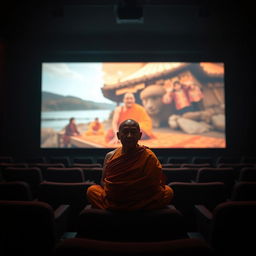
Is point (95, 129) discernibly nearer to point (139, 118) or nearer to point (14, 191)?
point (139, 118)

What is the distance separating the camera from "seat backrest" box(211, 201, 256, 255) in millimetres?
969

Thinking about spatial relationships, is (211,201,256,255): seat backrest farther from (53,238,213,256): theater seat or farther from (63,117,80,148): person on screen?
(63,117,80,148): person on screen

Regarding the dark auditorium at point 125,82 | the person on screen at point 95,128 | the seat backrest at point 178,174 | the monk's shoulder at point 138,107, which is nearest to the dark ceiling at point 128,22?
the dark auditorium at point 125,82

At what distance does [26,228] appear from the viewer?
104cm

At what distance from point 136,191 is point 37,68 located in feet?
28.9

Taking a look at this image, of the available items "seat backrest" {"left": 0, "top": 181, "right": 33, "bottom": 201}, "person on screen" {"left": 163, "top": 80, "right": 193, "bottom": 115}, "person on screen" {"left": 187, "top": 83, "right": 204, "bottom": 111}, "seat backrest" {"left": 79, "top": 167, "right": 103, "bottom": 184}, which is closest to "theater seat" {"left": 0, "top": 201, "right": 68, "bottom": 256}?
"seat backrest" {"left": 0, "top": 181, "right": 33, "bottom": 201}

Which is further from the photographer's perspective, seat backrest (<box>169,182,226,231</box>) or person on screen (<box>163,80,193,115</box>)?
person on screen (<box>163,80,193,115</box>)

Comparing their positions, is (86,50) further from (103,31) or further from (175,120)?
(175,120)

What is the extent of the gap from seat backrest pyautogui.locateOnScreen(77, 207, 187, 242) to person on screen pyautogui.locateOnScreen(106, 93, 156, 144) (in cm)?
743

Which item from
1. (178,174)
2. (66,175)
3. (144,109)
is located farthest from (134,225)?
(144,109)

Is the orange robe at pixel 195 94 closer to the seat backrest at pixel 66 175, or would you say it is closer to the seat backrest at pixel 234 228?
the seat backrest at pixel 66 175

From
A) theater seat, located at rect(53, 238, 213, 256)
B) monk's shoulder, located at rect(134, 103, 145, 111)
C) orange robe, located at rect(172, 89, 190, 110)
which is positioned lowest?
theater seat, located at rect(53, 238, 213, 256)

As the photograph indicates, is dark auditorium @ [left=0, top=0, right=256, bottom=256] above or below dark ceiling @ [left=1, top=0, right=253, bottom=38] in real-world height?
below

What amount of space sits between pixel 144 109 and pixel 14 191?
275 inches
